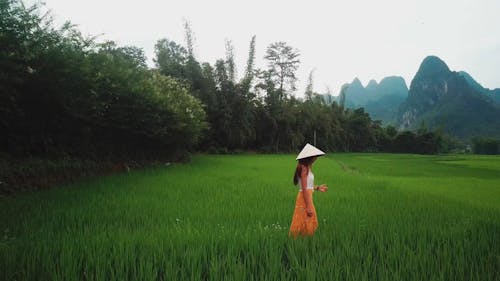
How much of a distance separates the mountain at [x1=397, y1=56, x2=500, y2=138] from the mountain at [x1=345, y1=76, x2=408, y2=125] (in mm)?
8084

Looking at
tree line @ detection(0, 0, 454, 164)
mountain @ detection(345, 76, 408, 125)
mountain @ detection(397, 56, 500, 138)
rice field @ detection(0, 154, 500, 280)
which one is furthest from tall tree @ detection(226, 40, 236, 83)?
mountain @ detection(345, 76, 408, 125)

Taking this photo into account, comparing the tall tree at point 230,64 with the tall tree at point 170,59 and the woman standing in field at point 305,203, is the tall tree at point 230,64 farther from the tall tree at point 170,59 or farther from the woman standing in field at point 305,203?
the woman standing in field at point 305,203

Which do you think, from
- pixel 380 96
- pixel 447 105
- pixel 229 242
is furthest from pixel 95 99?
pixel 380 96

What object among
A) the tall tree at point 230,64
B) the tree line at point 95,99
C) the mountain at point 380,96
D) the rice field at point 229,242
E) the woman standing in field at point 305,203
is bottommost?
the rice field at point 229,242

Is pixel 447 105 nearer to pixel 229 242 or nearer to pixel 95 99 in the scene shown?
pixel 95 99

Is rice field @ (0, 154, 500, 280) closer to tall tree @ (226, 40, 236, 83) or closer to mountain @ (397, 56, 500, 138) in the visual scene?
tall tree @ (226, 40, 236, 83)

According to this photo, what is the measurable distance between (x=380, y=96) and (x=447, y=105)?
48708mm

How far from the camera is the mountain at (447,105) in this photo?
73.1 meters

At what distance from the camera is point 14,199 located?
5.30 meters

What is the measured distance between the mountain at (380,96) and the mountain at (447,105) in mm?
8084

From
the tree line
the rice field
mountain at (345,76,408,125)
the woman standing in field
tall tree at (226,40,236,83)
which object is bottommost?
the rice field

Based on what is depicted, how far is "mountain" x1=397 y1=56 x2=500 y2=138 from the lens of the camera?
73.1 metres

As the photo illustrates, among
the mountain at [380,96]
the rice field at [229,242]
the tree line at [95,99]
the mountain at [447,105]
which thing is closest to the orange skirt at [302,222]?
the rice field at [229,242]

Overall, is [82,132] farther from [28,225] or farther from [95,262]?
[95,262]
